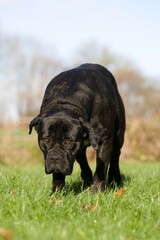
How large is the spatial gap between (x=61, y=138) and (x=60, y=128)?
0.36ft

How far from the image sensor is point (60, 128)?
16.9 ft

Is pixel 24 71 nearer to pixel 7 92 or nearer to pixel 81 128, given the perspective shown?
pixel 7 92

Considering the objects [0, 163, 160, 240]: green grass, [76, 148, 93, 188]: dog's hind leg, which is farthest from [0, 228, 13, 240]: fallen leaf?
[76, 148, 93, 188]: dog's hind leg

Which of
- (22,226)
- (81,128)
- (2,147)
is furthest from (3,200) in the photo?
(2,147)

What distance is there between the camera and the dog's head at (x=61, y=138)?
5.04 meters

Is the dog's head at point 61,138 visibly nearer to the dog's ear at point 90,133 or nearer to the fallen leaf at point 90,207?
the dog's ear at point 90,133

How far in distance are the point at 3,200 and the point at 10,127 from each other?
13.3 metres

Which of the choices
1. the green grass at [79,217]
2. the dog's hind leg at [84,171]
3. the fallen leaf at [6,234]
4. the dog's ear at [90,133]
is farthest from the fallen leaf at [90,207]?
the dog's hind leg at [84,171]

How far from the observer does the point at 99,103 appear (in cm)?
571

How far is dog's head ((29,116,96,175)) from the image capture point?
504cm

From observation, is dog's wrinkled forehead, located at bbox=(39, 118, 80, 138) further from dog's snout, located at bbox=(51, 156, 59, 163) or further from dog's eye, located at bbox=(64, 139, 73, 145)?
dog's snout, located at bbox=(51, 156, 59, 163)

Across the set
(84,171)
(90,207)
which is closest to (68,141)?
(90,207)

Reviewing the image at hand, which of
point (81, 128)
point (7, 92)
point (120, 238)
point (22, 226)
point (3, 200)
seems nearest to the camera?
point (120, 238)

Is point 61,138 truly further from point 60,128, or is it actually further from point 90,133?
point 90,133
